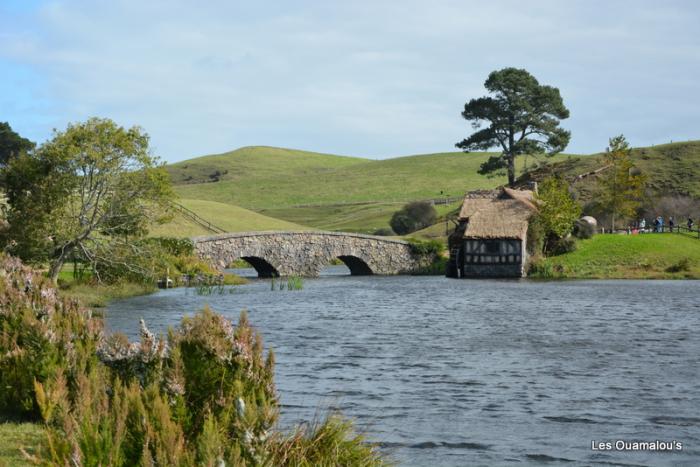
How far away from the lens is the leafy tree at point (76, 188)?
47.7 meters

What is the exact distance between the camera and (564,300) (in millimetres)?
49969

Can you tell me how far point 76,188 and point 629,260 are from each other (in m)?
45.1

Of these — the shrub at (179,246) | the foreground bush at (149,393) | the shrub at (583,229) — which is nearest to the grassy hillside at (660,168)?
the shrub at (583,229)

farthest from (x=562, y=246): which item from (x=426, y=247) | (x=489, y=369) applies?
(x=489, y=369)

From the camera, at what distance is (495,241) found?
7675 centimetres

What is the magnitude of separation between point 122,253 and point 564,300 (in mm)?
24684

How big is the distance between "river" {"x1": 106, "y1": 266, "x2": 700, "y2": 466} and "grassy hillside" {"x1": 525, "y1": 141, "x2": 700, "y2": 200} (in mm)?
56657

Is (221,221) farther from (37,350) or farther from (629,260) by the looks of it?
(37,350)

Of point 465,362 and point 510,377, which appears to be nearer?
point 510,377

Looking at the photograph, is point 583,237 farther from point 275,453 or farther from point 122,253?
point 275,453

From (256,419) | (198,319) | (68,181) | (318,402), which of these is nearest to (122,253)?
(68,181)

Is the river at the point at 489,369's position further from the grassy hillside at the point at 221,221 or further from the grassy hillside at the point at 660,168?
the grassy hillside at the point at 660,168

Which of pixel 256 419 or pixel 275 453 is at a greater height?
pixel 256 419

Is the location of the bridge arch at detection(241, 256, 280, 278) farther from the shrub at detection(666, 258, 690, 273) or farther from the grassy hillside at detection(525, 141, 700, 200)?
the grassy hillside at detection(525, 141, 700, 200)
